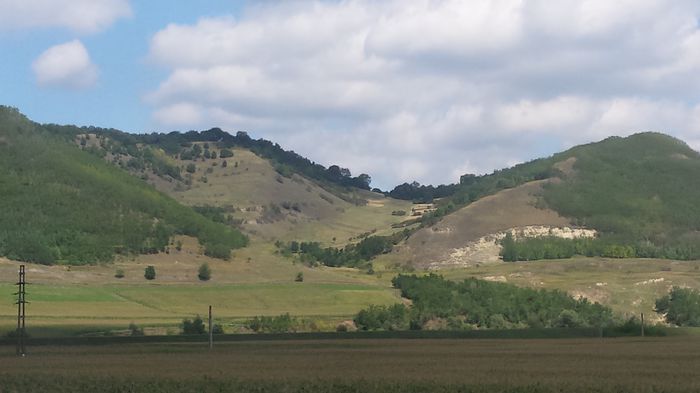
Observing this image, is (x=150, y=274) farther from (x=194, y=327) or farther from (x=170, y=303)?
(x=194, y=327)

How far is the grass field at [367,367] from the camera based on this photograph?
62.3 metres

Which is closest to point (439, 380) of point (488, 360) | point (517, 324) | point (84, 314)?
point (488, 360)

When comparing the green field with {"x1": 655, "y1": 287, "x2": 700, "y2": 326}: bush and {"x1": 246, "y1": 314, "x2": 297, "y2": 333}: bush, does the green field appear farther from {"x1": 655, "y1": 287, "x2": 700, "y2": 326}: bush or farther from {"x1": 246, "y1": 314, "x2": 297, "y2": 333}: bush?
{"x1": 655, "y1": 287, "x2": 700, "y2": 326}: bush

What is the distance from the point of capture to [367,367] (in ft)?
255

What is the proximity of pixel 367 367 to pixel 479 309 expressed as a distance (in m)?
99.1

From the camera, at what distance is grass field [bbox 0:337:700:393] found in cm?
6234

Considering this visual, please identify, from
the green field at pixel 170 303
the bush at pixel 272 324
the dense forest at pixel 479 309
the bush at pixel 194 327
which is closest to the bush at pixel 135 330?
the green field at pixel 170 303

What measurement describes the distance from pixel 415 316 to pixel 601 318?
91.5 feet

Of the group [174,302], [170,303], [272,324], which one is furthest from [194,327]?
[174,302]

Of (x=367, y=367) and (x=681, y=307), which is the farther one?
(x=681, y=307)

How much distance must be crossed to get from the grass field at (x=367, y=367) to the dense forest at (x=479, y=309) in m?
47.9

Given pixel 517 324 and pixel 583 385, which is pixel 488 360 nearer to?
pixel 583 385

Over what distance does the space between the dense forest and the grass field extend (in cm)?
4794

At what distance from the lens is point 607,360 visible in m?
80.9
